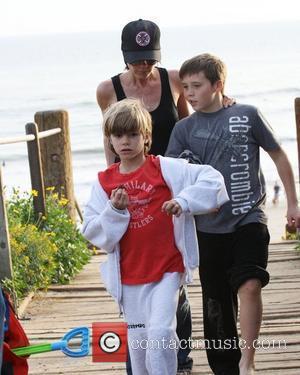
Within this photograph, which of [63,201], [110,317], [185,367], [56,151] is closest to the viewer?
[185,367]

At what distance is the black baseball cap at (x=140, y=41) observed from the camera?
5.27 metres

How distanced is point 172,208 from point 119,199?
0.76 ft

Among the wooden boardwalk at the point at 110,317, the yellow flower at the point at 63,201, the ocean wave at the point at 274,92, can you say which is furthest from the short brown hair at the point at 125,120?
the ocean wave at the point at 274,92

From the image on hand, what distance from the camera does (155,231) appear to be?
4453 millimetres

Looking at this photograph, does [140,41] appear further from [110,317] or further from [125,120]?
[110,317]

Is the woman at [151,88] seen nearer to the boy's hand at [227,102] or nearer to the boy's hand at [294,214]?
the boy's hand at [227,102]

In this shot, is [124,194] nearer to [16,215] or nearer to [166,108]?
[166,108]

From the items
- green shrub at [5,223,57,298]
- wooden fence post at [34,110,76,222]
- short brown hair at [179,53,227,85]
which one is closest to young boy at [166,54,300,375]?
short brown hair at [179,53,227,85]

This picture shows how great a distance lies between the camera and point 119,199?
4.35 meters

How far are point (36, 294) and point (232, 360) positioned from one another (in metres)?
2.94

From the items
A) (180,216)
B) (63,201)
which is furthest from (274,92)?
(180,216)

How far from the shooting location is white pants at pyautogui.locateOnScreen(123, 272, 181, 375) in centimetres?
434

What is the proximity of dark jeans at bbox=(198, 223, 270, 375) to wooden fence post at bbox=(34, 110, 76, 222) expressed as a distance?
4.75 metres

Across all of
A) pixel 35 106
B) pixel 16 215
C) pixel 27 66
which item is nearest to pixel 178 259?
pixel 16 215
